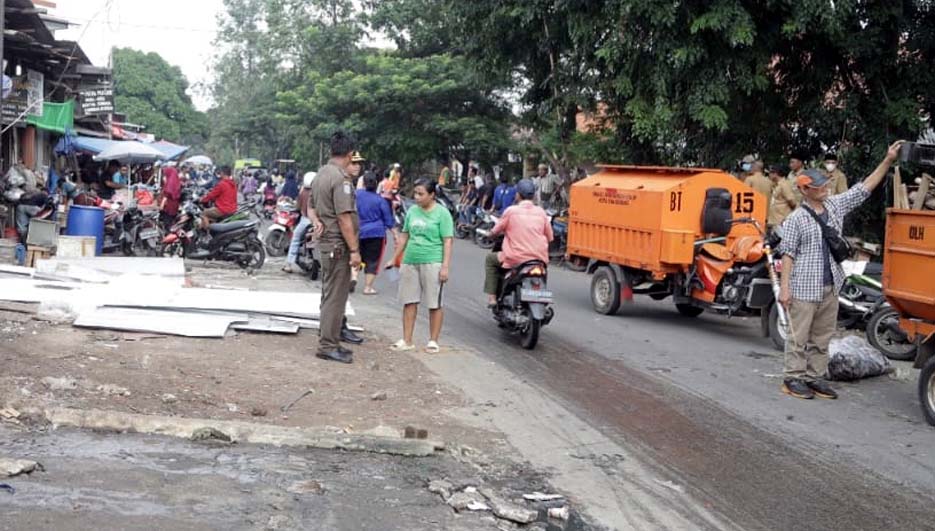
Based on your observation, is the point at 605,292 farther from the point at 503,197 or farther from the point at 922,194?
the point at 503,197

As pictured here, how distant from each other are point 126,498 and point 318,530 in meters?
0.96

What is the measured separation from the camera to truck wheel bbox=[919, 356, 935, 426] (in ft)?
25.1

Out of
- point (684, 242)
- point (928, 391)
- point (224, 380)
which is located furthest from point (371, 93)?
point (928, 391)

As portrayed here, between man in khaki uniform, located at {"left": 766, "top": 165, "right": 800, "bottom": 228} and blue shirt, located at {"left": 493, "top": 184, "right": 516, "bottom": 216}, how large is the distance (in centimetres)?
1040

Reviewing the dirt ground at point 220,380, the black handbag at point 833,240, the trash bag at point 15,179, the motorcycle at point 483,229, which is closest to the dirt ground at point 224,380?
the dirt ground at point 220,380

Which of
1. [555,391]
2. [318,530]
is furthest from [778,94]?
[318,530]

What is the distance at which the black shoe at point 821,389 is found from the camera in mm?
8461

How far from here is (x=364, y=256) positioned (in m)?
13.7

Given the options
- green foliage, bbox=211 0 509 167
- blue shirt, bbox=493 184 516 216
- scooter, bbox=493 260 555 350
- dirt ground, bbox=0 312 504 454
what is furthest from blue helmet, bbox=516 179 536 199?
green foliage, bbox=211 0 509 167

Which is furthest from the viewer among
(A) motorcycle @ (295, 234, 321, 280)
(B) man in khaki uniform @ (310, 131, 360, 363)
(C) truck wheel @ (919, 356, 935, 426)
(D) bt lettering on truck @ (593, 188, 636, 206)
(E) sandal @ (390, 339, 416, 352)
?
(A) motorcycle @ (295, 234, 321, 280)

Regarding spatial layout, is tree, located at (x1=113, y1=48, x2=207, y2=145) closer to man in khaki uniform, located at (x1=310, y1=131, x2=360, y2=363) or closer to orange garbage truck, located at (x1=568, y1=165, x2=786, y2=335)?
orange garbage truck, located at (x1=568, y1=165, x2=786, y2=335)

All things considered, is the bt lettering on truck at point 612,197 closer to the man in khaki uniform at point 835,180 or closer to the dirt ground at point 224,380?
the man in khaki uniform at point 835,180

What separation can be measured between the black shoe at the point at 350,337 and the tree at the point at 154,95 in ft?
181

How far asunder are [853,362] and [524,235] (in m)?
3.42
